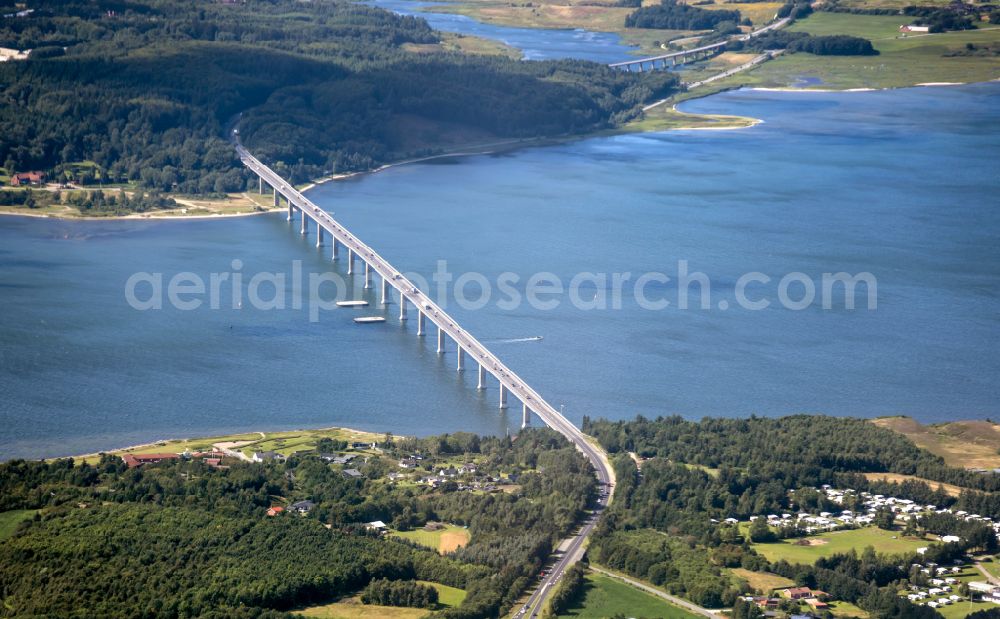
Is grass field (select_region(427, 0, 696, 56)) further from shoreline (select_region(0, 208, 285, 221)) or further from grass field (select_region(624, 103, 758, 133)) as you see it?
shoreline (select_region(0, 208, 285, 221))

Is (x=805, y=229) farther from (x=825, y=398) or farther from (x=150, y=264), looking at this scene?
(x=150, y=264)

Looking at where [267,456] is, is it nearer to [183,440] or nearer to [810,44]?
[183,440]

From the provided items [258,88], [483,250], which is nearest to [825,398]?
[483,250]

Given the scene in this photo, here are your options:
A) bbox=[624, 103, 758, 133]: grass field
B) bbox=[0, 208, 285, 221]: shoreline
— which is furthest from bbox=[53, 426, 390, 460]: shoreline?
bbox=[624, 103, 758, 133]: grass field

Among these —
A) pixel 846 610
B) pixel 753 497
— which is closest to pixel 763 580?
pixel 846 610

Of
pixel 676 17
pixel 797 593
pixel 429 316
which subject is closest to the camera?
pixel 797 593

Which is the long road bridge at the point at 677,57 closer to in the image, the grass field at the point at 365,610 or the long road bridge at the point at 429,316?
the long road bridge at the point at 429,316

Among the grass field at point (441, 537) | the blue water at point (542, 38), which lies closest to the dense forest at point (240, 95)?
the blue water at point (542, 38)
